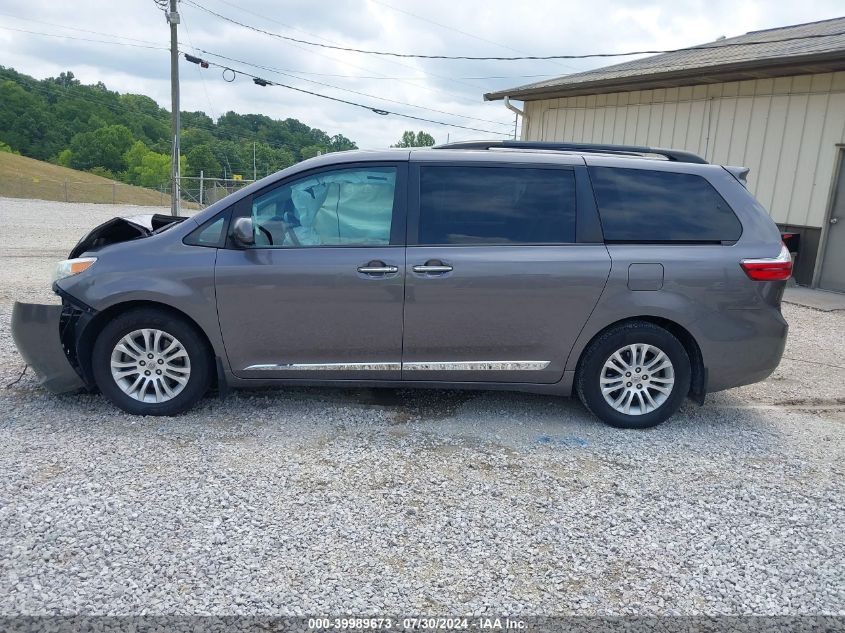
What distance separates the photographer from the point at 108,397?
434cm

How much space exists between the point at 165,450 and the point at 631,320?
301cm

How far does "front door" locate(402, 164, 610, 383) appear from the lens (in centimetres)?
420

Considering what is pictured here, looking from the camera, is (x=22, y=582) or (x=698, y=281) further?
(x=698, y=281)

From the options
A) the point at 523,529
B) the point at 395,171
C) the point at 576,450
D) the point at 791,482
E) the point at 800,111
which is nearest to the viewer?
the point at 523,529

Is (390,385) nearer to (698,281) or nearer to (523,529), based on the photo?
(523,529)

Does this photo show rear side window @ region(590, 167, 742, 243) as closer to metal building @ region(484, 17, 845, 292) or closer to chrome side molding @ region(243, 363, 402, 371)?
chrome side molding @ region(243, 363, 402, 371)

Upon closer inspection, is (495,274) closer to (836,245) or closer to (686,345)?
(686,345)

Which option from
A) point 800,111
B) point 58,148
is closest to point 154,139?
point 58,148

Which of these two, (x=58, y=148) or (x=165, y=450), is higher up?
(x=58, y=148)

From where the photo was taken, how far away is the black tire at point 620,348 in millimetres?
4312

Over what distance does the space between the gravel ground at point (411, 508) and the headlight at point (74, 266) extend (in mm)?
906

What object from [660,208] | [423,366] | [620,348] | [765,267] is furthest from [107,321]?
[765,267]

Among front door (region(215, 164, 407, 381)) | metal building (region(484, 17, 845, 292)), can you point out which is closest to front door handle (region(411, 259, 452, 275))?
front door (region(215, 164, 407, 381))

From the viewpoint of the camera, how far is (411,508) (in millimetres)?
3273
